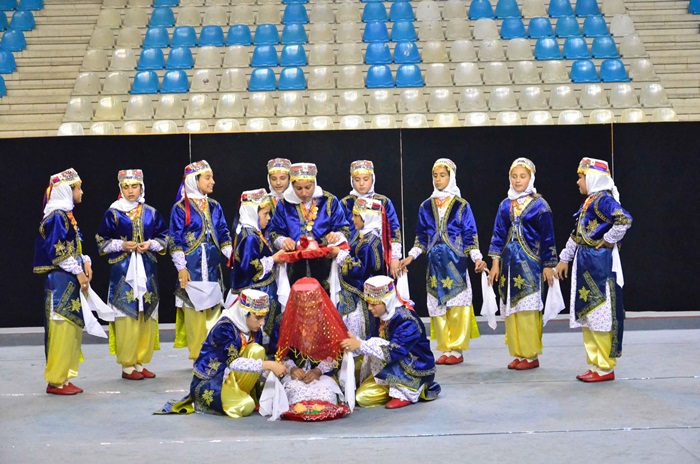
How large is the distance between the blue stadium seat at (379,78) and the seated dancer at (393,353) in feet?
18.2

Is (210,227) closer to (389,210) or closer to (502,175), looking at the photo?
(389,210)

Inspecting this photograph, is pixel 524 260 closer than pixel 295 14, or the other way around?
pixel 524 260

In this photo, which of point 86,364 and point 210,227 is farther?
point 86,364

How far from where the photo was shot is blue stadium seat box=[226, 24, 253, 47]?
11406 mm

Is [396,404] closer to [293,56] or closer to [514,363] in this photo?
[514,363]

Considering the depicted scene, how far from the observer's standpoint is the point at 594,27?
11.5m

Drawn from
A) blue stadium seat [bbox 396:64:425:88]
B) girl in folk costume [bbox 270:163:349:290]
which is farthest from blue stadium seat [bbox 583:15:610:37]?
girl in folk costume [bbox 270:163:349:290]

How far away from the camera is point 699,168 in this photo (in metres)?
8.72

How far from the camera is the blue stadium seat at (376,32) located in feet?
37.4

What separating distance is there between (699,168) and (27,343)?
237 inches

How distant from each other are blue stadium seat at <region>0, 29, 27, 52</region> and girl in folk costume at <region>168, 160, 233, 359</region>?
230 inches

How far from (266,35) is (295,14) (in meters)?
0.54

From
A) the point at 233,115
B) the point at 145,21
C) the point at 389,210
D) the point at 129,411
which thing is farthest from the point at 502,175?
the point at 145,21

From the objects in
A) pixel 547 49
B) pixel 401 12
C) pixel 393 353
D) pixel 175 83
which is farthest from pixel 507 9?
pixel 393 353
